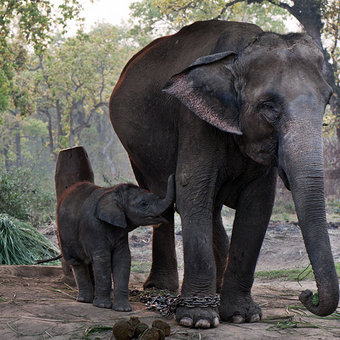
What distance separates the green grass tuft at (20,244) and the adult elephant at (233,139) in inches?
134

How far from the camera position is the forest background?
1346 cm

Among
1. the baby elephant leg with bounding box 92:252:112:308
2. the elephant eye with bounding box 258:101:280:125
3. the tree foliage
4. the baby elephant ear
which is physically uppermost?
the tree foliage

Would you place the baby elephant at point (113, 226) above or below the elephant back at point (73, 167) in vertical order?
below

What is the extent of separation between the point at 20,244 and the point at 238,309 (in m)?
4.60

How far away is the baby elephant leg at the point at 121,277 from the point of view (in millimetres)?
5180

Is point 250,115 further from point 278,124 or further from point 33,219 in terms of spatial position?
point 33,219

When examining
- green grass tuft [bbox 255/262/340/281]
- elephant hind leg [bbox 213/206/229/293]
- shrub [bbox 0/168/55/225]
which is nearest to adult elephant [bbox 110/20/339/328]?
elephant hind leg [bbox 213/206/229/293]

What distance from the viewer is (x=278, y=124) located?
4.22m

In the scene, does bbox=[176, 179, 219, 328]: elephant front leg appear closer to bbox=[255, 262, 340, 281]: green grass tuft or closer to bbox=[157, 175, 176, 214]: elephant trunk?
bbox=[157, 175, 176, 214]: elephant trunk

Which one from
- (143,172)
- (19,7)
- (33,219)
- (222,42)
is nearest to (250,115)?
(222,42)

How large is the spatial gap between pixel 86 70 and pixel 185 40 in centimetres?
2456

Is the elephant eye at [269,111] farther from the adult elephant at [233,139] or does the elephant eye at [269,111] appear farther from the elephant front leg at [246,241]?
the elephant front leg at [246,241]

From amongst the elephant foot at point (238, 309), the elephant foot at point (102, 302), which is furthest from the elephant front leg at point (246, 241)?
the elephant foot at point (102, 302)

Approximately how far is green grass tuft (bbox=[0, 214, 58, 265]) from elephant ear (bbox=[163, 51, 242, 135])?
15.5 feet
